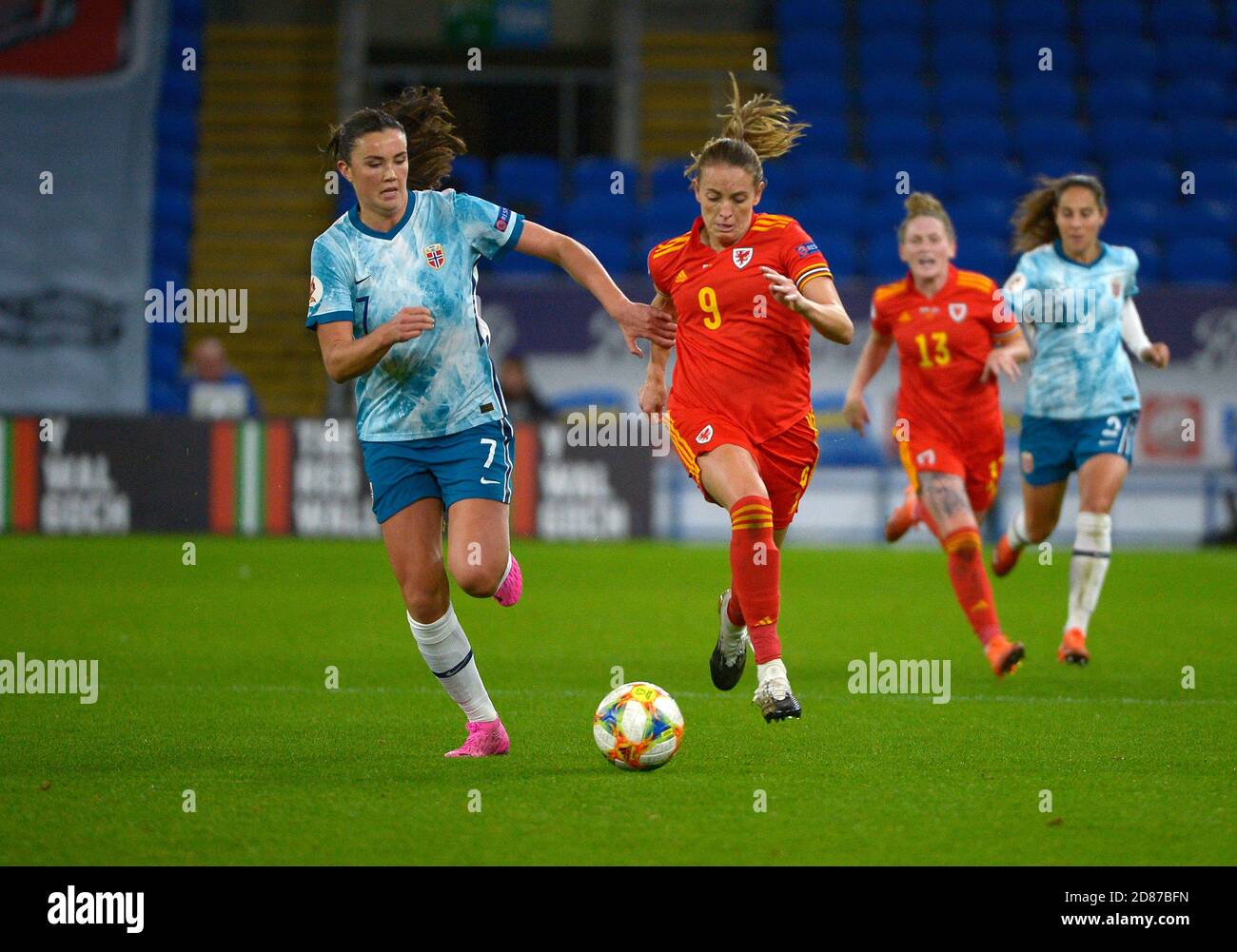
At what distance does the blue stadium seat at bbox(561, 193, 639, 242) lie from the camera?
20.2m

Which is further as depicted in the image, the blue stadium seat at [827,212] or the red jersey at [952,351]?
the blue stadium seat at [827,212]

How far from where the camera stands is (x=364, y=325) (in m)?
6.15

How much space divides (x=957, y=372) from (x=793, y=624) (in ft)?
7.96

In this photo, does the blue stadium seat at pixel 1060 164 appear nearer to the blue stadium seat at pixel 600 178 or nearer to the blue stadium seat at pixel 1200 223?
the blue stadium seat at pixel 1200 223

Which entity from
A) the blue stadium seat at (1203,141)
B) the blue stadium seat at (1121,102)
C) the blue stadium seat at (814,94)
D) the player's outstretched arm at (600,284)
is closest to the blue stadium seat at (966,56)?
the blue stadium seat at (1121,102)

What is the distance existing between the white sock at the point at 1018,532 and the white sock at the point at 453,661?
4.28 m

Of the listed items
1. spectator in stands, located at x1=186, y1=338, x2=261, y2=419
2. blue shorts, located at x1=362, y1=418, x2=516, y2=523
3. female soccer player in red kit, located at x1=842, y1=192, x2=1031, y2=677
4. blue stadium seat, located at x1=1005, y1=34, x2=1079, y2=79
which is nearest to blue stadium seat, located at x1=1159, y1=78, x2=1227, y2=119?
blue stadium seat, located at x1=1005, y1=34, x2=1079, y2=79

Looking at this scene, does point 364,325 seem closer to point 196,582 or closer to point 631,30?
point 196,582

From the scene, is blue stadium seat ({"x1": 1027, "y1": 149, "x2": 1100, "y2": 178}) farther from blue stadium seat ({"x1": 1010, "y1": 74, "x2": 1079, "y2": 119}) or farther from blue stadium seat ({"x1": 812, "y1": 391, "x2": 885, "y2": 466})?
blue stadium seat ({"x1": 812, "y1": 391, "x2": 885, "y2": 466})

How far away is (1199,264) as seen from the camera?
20547mm

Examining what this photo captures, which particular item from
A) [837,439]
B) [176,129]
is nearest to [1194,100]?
[837,439]

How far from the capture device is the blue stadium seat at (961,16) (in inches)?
911

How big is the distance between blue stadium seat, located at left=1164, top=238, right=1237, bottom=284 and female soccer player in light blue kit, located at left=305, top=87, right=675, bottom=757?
15744mm

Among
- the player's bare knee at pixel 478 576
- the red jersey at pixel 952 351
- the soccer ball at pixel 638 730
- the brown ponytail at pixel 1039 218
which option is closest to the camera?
the soccer ball at pixel 638 730
